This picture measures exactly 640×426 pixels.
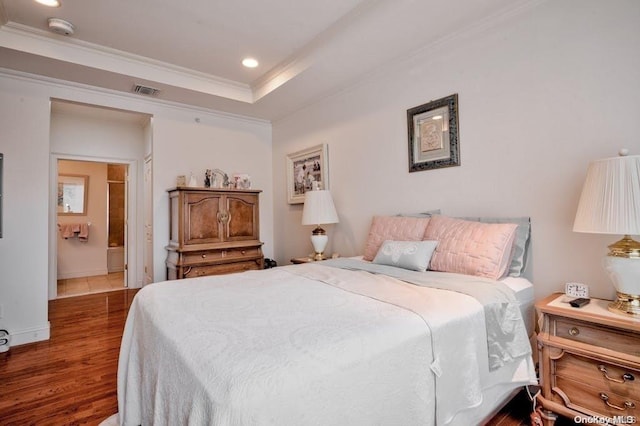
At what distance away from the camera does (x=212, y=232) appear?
145 inches

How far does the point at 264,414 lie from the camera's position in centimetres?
75

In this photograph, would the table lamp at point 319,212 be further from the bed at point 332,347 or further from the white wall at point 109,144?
the white wall at point 109,144

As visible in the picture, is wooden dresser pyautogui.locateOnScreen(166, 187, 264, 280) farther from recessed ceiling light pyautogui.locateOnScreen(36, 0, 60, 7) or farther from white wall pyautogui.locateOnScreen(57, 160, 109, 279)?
white wall pyautogui.locateOnScreen(57, 160, 109, 279)

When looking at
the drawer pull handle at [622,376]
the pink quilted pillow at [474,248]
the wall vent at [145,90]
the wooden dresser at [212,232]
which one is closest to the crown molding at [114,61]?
the wall vent at [145,90]

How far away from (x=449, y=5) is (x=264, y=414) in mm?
2572

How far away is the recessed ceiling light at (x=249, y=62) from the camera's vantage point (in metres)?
3.19

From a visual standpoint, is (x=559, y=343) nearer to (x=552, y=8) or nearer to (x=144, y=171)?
(x=552, y=8)

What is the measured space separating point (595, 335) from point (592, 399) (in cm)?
30

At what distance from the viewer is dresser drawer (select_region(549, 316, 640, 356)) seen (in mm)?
1357

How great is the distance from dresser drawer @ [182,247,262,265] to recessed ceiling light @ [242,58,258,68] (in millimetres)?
Result: 2105

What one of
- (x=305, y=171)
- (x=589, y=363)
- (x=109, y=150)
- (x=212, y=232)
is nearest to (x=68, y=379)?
(x=212, y=232)

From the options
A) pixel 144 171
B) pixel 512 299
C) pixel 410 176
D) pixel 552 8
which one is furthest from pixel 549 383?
pixel 144 171

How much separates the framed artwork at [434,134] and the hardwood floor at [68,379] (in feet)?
5.70

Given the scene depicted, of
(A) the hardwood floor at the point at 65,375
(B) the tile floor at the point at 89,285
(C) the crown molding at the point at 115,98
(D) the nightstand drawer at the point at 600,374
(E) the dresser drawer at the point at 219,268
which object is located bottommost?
(A) the hardwood floor at the point at 65,375
